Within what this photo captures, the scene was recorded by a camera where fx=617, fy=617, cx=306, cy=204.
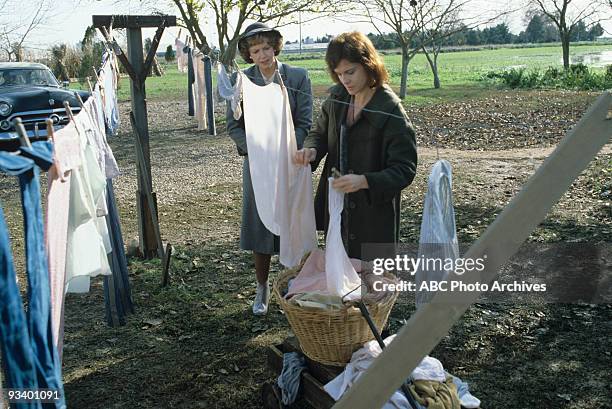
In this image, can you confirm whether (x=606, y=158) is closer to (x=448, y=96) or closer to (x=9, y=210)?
(x=9, y=210)

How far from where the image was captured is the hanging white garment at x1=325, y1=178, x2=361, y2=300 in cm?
276

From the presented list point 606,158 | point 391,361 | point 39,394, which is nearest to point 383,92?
point 391,361

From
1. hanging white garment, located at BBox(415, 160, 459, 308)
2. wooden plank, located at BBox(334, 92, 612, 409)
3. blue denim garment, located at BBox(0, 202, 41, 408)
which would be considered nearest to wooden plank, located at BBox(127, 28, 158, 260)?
hanging white garment, located at BBox(415, 160, 459, 308)

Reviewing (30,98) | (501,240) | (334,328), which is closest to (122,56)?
(334,328)

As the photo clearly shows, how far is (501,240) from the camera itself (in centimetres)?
171

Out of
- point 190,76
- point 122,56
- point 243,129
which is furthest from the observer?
point 190,76

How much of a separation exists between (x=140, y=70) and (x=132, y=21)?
1.37 ft

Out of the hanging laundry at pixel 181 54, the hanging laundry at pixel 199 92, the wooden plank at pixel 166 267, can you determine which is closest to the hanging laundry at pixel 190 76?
the hanging laundry at pixel 181 54

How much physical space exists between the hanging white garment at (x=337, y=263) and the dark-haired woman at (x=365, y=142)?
0.34 feet

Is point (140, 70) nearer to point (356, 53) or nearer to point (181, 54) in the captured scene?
point (356, 53)

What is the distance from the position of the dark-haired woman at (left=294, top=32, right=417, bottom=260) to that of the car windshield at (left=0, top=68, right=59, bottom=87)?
10.3 m

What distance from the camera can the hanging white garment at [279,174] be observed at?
3408mm

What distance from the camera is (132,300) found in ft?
15.5

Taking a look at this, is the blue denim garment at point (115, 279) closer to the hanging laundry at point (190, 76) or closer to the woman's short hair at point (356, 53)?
the woman's short hair at point (356, 53)
